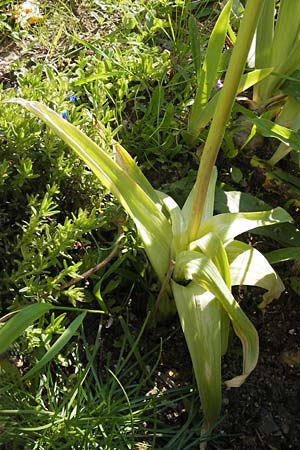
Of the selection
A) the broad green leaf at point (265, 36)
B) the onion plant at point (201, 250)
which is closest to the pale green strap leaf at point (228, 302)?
the onion plant at point (201, 250)

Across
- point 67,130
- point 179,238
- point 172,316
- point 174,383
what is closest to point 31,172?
point 67,130

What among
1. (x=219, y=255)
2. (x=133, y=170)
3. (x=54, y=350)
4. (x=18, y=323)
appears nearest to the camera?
(x=18, y=323)

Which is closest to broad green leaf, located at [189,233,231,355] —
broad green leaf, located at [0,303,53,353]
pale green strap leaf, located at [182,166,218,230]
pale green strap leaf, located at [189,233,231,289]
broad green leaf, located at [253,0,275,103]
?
pale green strap leaf, located at [189,233,231,289]

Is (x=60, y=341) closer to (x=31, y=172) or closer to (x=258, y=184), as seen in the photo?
(x=31, y=172)

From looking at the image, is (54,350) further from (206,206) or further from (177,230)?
(206,206)

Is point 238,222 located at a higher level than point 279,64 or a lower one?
lower

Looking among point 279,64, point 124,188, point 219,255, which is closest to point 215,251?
point 219,255

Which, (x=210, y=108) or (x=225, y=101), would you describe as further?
(x=210, y=108)
